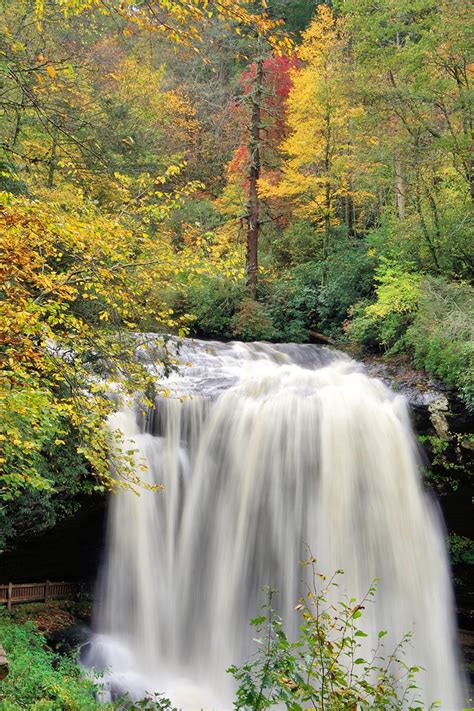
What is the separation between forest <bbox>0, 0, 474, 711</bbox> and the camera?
4855mm

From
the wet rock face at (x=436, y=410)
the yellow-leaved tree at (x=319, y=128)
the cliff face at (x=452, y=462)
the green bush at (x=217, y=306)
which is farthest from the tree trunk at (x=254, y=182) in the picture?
the cliff face at (x=452, y=462)

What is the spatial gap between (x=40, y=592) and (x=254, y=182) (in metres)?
13.4

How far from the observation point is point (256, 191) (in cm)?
1795

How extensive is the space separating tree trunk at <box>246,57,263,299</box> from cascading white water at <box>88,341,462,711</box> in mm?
7978

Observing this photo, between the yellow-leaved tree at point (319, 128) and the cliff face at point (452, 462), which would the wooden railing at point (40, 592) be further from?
the yellow-leaved tree at point (319, 128)

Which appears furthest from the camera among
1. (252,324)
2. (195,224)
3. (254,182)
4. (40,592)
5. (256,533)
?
(254,182)

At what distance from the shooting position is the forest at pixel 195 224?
15.9 ft

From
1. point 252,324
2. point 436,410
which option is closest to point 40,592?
point 436,410

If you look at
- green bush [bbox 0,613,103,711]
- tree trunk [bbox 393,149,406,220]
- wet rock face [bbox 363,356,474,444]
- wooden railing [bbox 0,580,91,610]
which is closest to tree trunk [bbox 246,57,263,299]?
tree trunk [bbox 393,149,406,220]

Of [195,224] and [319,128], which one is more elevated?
[319,128]

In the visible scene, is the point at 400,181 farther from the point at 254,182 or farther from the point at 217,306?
the point at 217,306


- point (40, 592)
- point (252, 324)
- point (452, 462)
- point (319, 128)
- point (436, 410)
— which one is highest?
point (319, 128)

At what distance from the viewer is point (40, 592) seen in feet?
32.0

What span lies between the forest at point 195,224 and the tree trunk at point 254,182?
75mm
